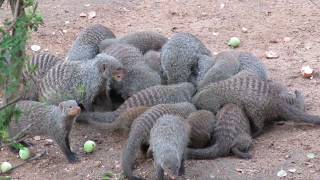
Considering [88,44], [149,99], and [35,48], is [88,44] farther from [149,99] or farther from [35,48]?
[149,99]

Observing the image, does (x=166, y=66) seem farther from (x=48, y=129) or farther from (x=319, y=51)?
(x=319, y=51)

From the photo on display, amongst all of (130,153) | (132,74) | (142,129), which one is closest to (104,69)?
(132,74)

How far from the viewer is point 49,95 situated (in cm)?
416

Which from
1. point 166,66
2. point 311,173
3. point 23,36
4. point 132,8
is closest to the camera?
point 23,36

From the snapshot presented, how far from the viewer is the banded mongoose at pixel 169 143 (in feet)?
10.6

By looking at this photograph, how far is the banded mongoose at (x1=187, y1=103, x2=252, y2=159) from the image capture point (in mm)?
3650

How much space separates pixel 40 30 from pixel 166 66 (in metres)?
1.59

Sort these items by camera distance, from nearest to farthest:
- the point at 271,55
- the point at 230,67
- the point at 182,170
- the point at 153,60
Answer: the point at 182,170 → the point at 230,67 → the point at 153,60 → the point at 271,55

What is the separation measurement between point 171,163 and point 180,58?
136cm

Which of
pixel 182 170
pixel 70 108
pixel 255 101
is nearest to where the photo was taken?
pixel 182 170

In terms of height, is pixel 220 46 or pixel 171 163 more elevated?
pixel 171 163

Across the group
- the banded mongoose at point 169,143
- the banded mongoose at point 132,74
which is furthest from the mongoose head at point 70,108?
the banded mongoose at point 132,74

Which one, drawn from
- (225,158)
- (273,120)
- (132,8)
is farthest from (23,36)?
(132,8)

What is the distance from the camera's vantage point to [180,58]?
175 inches
